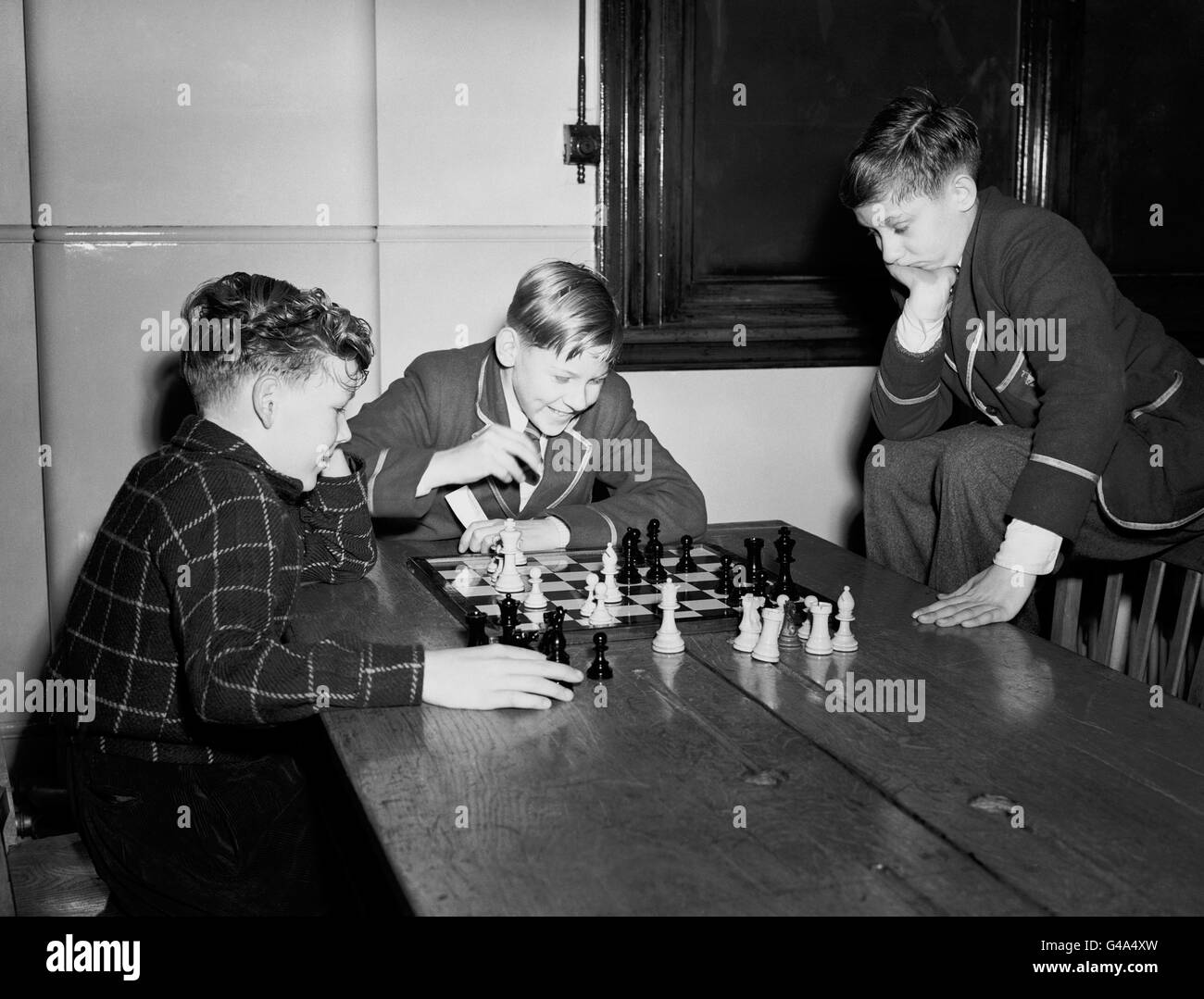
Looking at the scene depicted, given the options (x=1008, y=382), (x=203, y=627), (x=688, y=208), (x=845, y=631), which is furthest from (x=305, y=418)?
(x=688, y=208)

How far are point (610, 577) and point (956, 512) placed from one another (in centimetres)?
85

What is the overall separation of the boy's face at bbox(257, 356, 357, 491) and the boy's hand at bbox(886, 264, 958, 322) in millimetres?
1366

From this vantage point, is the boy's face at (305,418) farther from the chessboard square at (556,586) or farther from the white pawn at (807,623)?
the white pawn at (807,623)

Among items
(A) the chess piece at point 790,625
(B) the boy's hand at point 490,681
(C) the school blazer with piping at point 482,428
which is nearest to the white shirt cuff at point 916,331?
(C) the school blazer with piping at point 482,428

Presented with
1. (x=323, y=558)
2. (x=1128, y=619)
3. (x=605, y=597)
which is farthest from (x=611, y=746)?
(x=1128, y=619)

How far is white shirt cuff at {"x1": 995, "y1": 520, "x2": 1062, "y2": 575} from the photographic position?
2225 mm

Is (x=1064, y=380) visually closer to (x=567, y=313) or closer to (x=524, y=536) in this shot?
(x=567, y=313)

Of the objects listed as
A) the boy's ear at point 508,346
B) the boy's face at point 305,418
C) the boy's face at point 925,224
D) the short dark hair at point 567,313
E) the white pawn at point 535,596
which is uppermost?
the boy's face at point 925,224

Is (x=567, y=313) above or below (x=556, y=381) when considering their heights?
above

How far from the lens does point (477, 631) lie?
72.7 inches

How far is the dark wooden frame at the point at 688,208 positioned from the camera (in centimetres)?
357

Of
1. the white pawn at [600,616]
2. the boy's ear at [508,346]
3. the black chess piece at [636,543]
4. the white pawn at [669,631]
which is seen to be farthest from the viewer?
the boy's ear at [508,346]

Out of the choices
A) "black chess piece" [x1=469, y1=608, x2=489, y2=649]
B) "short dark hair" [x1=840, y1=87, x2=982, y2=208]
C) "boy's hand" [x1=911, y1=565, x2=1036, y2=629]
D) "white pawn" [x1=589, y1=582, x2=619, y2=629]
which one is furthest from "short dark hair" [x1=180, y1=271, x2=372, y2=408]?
"short dark hair" [x1=840, y1=87, x2=982, y2=208]

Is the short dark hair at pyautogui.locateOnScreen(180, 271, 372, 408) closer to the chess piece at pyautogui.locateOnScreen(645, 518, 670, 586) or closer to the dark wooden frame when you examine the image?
the chess piece at pyautogui.locateOnScreen(645, 518, 670, 586)
